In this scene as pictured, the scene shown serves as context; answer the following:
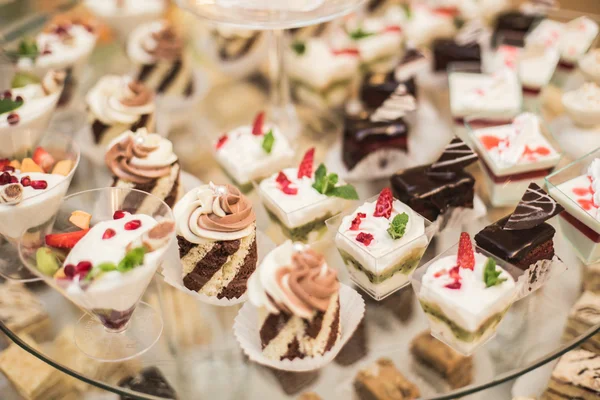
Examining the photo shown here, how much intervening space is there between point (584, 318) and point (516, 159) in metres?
0.93

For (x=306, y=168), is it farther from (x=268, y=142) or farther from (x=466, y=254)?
(x=466, y=254)

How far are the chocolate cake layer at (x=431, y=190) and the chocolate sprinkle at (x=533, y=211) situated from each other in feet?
1.22

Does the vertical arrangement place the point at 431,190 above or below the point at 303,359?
above

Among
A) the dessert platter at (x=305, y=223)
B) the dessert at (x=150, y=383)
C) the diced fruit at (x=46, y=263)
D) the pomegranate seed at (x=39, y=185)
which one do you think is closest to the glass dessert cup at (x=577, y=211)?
the dessert platter at (x=305, y=223)

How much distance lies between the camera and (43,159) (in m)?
3.29

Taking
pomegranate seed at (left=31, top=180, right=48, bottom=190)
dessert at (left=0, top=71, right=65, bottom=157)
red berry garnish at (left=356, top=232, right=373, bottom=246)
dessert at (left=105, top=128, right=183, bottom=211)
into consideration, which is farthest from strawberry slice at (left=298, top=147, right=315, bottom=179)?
dessert at (left=0, top=71, right=65, bottom=157)

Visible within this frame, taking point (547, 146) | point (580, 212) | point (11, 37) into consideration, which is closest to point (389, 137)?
point (547, 146)

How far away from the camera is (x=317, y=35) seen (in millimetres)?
4988

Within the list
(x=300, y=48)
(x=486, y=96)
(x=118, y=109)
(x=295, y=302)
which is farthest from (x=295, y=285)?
(x=300, y=48)

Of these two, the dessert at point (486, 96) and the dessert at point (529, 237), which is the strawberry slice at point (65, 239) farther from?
the dessert at point (486, 96)

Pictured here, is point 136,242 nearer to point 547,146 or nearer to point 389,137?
point 389,137

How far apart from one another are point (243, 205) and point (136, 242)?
0.51m

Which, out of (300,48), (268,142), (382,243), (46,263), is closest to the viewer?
(46,263)

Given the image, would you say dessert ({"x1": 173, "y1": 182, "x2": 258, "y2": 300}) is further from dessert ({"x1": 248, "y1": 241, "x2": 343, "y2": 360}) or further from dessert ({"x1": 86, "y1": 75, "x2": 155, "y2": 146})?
dessert ({"x1": 86, "y1": 75, "x2": 155, "y2": 146})
